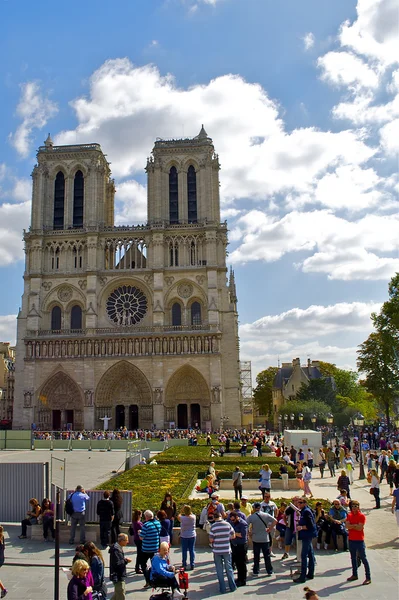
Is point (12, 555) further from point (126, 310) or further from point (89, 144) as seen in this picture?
point (89, 144)

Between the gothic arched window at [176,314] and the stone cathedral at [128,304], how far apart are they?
0.09m

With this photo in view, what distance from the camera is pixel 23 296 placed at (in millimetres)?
51875

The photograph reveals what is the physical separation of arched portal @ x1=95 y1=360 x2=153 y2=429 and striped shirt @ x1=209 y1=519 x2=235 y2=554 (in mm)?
40041

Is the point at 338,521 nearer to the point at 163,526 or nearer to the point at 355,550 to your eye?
the point at 355,550

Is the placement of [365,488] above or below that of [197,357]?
below

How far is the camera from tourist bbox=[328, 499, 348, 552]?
1128cm

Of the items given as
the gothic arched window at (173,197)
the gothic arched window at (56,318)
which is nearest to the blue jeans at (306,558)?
the gothic arched window at (56,318)

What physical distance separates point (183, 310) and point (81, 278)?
33.6ft

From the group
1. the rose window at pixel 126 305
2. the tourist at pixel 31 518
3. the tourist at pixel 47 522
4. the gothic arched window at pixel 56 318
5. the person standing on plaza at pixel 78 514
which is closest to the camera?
the person standing on plaza at pixel 78 514

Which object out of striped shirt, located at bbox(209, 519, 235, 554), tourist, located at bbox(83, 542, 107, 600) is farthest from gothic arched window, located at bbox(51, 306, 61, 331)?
tourist, located at bbox(83, 542, 107, 600)

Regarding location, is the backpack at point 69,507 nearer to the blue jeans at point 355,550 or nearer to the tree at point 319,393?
the blue jeans at point 355,550

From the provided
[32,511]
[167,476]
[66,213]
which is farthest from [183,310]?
[32,511]

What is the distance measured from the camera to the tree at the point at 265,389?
8088cm

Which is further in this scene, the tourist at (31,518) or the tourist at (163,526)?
the tourist at (31,518)
